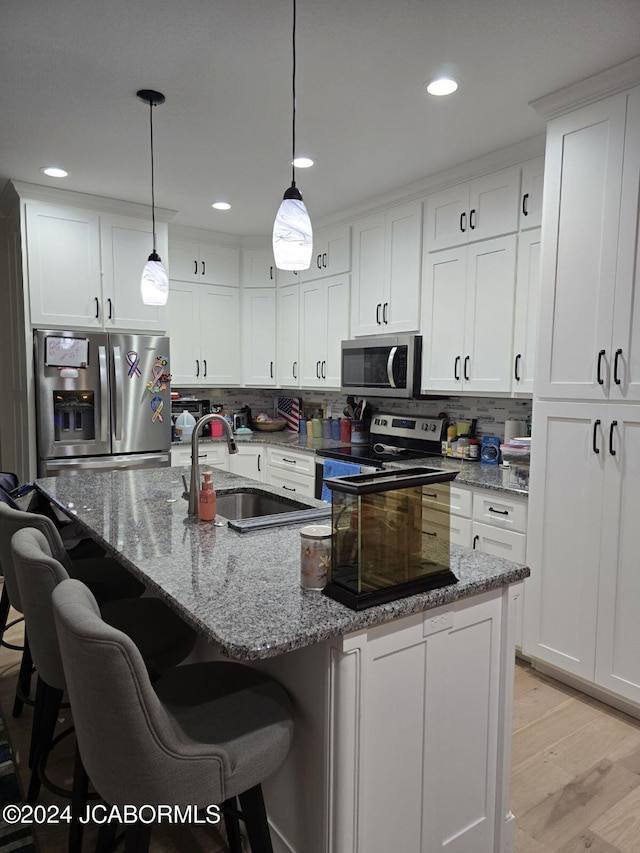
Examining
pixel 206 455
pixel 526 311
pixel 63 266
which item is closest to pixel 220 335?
pixel 206 455

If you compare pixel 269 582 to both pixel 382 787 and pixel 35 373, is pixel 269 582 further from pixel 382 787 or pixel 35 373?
pixel 35 373

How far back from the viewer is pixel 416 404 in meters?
4.10

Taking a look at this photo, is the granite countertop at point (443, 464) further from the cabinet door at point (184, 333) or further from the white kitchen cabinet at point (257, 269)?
the white kitchen cabinet at point (257, 269)

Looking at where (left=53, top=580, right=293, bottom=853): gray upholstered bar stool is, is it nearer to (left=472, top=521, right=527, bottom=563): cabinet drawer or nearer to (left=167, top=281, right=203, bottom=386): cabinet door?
(left=472, top=521, right=527, bottom=563): cabinet drawer

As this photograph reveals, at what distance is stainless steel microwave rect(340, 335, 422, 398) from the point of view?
3.61 meters

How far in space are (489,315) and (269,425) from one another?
253cm

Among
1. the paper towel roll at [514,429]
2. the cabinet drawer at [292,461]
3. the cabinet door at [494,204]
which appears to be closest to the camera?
the cabinet door at [494,204]

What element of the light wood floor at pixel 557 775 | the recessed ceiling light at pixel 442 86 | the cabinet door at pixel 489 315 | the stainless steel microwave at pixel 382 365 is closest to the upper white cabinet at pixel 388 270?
the stainless steel microwave at pixel 382 365

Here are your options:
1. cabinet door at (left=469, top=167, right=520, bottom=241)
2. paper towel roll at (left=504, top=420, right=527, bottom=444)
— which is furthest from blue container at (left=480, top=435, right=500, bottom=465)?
cabinet door at (left=469, top=167, right=520, bottom=241)

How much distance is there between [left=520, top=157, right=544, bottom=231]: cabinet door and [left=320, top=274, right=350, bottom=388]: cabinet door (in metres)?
1.51

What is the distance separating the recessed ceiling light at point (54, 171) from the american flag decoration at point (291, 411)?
2607 mm

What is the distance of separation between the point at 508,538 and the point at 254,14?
2.45 m

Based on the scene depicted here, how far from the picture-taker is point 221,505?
252 cm

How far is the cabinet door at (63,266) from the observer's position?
144 inches
